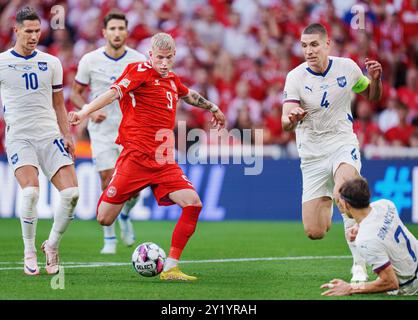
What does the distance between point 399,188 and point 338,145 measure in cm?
801

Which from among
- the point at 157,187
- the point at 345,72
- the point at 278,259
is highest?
the point at 345,72

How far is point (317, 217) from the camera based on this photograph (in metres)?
10.4

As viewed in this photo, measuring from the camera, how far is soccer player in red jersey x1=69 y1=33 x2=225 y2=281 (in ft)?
32.9

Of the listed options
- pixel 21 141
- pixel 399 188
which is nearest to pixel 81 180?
pixel 399 188

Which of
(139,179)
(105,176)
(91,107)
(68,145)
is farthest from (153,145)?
(105,176)

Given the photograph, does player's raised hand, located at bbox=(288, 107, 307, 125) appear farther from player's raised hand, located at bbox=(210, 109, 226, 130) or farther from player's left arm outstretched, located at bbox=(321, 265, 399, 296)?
player's left arm outstretched, located at bbox=(321, 265, 399, 296)

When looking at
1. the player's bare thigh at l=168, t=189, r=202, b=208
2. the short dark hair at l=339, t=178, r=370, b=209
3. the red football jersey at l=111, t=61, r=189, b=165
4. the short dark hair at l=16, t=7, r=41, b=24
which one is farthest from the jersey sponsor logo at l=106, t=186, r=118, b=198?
the short dark hair at l=339, t=178, r=370, b=209

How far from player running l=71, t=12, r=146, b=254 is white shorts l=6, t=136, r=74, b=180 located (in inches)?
112

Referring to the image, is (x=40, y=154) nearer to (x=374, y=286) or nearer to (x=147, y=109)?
(x=147, y=109)

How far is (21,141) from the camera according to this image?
10234 mm

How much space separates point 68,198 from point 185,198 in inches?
50.3

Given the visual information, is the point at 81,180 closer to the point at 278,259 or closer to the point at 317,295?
the point at 278,259

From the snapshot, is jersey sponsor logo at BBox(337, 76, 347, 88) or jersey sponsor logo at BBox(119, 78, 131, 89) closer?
jersey sponsor logo at BBox(119, 78, 131, 89)

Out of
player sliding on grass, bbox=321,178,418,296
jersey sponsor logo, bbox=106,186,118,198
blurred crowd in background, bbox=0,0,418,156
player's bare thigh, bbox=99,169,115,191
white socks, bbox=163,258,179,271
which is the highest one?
blurred crowd in background, bbox=0,0,418,156
